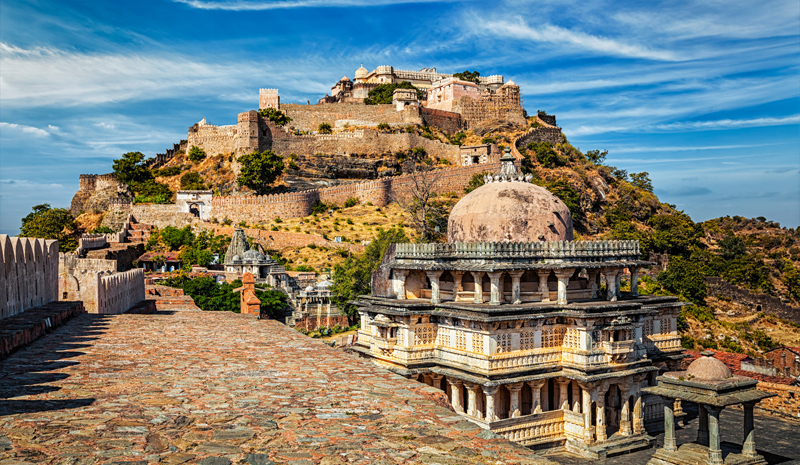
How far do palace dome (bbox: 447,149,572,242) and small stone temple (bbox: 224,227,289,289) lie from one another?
2371cm

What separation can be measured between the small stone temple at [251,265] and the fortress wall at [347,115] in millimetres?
30223

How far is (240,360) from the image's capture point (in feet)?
32.7

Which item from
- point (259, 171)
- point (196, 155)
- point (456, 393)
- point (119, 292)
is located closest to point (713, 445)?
point (456, 393)

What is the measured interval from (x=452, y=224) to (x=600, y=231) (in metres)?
44.8

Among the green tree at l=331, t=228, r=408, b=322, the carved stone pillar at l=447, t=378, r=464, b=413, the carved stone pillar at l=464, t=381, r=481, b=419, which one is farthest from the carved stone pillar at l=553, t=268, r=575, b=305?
the green tree at l=331, t=228, r=408, b=322

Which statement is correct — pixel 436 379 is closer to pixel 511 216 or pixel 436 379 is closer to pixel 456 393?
pixel 456 393

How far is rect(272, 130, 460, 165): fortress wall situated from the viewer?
70.1m

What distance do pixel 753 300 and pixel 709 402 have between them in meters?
40.4

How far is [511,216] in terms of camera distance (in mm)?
18391

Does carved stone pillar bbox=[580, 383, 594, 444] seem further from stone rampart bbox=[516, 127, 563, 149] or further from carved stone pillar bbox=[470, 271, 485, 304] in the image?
stone rampart bbox=[516, 127, 563, 149]

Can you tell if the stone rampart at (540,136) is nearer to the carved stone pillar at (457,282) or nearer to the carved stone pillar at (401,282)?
the carved stone pillar at (401,282)

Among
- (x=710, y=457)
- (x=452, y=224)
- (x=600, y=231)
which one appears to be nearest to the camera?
(x=710, y=457)

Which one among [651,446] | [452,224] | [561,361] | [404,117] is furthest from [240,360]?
[404,117]

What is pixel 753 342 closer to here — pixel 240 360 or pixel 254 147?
pixel 240 360
